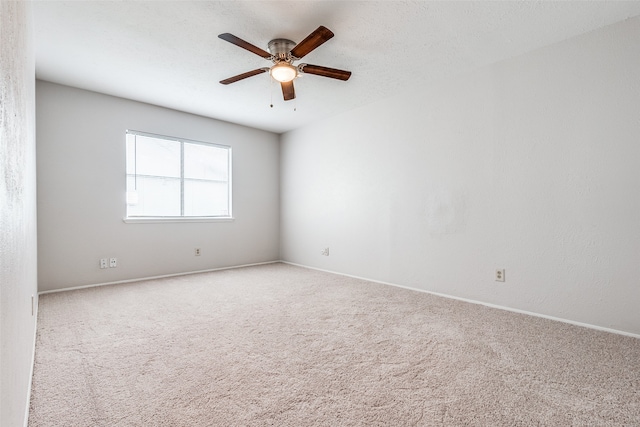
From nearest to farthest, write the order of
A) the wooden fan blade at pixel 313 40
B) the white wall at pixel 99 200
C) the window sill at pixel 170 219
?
the wooden fan blade at pixel 313 40 → the white wall at pixel 99 200 → the window sill at pixel 170 219

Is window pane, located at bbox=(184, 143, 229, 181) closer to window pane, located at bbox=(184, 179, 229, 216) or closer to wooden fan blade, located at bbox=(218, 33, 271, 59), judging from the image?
window pane, located at bbox=(184, 179, 229, 216)

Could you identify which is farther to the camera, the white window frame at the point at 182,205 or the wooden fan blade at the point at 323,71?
the white window frame at the point at 182,205

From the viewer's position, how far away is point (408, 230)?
3609 mm

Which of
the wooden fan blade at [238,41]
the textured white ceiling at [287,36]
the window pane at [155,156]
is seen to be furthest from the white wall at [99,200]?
the wooden fan blade at [238,41]

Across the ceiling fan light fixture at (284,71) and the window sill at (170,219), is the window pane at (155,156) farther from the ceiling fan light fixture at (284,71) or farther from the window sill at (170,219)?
the ceiling fan light fixture at (284,71)

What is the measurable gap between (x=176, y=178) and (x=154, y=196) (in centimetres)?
40

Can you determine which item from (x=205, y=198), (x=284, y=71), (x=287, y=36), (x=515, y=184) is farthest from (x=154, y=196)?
(x=515, y=184)

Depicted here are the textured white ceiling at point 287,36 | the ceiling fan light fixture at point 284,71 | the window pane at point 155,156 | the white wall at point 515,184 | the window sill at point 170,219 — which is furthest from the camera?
the window pane at point 155,156

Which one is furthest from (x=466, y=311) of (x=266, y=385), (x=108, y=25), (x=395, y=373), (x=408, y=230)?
(x=108, y=25)

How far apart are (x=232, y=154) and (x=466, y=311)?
3917 millimetres

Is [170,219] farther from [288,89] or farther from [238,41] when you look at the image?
[238,41]

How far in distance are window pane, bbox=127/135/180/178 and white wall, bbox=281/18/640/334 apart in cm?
244

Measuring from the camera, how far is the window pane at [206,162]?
4.54m

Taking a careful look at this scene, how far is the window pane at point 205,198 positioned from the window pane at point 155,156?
0.96 feet
